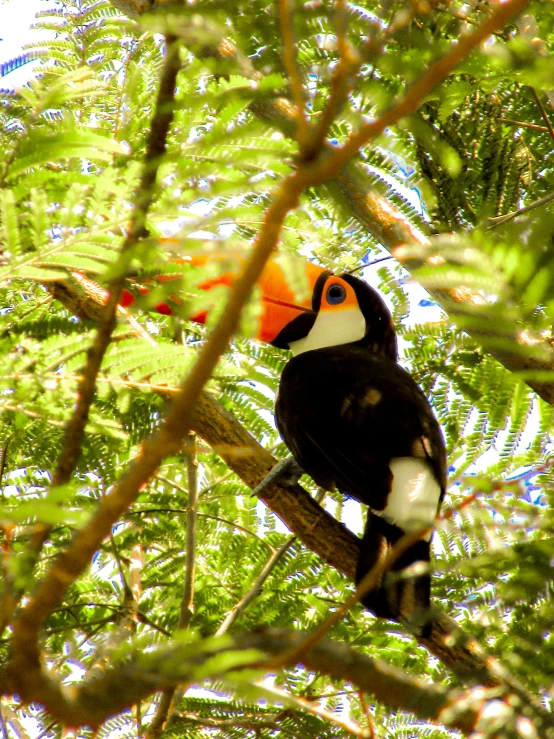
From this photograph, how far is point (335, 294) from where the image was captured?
400cm

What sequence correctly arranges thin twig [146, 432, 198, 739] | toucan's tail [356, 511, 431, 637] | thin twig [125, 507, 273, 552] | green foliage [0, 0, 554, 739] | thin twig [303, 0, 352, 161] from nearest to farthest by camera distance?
thin twig [303, 0, 352, 161] < green foliage [0, 0, 554, 739] < toucan's tail [356, 511, 431, 637] < thin twig [146, 432, 198, 739] < thin twig [125, 507, 273, 552]

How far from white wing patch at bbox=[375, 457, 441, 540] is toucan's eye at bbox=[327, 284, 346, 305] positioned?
108 cm

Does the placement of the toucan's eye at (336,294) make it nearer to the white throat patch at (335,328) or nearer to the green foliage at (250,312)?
the white throat patch at (335,328)

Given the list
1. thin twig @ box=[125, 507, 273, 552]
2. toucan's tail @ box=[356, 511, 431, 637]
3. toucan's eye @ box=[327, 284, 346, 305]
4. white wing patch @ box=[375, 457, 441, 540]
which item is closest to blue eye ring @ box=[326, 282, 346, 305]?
toucan's eye @ box=[327, 284, 346, 305]

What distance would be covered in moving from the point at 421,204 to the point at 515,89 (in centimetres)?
55

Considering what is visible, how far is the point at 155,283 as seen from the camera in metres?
2.23

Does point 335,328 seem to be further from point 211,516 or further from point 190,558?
point 190,558

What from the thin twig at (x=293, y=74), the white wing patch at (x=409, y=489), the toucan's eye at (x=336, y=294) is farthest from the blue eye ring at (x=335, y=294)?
the thin twig at (x=293, y=74)

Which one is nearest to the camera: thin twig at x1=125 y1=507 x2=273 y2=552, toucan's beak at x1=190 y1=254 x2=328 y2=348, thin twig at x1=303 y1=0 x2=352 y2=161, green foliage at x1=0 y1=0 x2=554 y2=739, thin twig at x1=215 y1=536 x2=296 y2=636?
thin twig at x1=303 y1=0 x2=352 y2=161

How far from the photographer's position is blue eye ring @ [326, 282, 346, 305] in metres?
3.99

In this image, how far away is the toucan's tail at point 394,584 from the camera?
2660mm

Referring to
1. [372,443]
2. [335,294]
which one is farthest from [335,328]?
[372,443]

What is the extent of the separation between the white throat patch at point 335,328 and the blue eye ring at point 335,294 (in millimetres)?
50

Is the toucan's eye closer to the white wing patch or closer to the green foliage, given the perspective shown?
the green foliage
